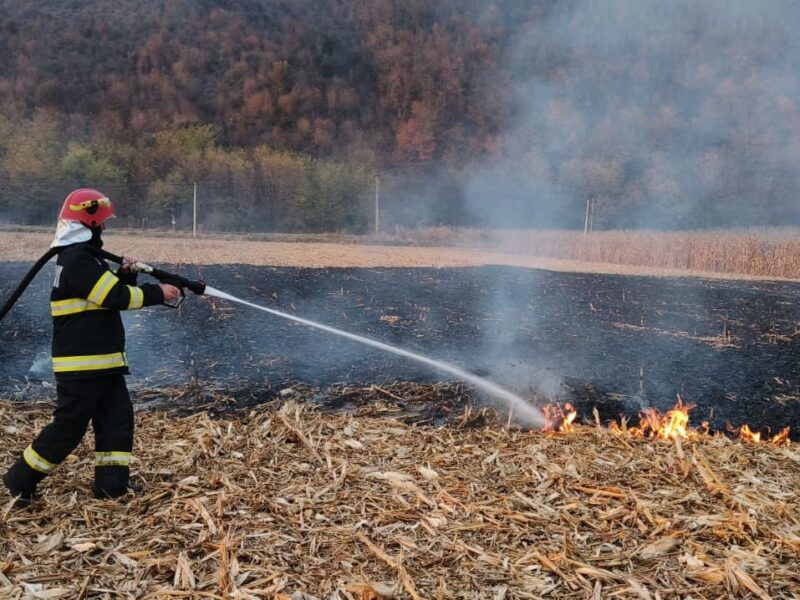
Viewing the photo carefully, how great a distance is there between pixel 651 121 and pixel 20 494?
907 inches

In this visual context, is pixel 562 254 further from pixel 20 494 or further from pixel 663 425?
pixel 20 494

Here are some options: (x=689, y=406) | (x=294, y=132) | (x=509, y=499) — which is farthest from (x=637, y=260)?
(x=294, y=132)

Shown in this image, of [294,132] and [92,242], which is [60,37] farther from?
[92,242]

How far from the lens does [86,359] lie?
3652 mm

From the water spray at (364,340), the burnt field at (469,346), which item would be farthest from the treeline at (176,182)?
the water spray at (364,340)

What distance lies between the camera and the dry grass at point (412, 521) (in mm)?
2998

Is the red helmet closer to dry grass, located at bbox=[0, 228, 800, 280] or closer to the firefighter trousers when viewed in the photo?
the firefighter trousers

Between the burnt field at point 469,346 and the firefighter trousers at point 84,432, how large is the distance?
75.3 inches

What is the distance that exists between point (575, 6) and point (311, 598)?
1885cm

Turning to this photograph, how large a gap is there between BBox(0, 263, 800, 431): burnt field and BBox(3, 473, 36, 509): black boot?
2.08 metres

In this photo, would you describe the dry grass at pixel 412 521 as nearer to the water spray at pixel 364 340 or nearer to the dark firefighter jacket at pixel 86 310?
the dark firefighter jacket at pixel 86 310

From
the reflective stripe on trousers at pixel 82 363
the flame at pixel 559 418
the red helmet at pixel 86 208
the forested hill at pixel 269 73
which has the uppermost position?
the forested hill at pixel 269 73

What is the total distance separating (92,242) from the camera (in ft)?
12.6

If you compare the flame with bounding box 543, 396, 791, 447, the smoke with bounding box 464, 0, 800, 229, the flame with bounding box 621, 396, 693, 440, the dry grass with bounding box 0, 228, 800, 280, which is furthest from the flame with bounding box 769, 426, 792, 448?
the dry grass with bounding box 0, 228, 800, 280
